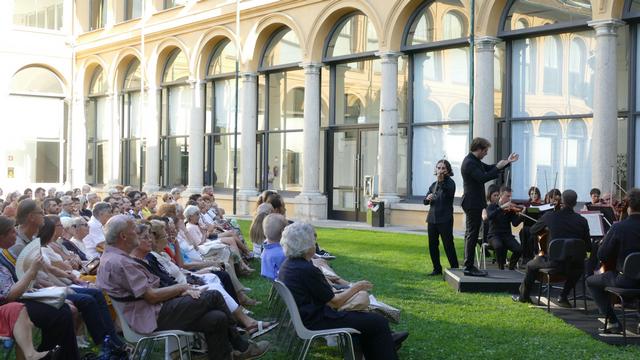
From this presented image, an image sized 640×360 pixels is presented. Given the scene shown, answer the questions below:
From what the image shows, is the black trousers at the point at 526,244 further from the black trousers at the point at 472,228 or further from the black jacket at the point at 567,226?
the black jacket at the point at 567,226

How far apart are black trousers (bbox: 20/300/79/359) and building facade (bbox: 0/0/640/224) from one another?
1276 cm

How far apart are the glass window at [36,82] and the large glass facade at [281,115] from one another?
13407 mm

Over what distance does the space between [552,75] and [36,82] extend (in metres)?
24.2

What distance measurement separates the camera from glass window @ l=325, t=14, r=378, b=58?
71.1 feet

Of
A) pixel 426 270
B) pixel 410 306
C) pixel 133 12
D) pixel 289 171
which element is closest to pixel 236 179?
pixel 289 171

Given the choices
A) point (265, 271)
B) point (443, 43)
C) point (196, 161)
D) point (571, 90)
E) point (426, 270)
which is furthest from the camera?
point (196, 161)

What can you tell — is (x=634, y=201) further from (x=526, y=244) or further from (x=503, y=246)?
(x=526, y=244)

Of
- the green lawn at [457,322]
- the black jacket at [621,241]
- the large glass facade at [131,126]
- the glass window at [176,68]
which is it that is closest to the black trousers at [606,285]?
the black jacket at [621,241]

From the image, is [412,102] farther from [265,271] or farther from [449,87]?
[265,271]

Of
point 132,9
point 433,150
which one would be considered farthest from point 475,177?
point 132,9

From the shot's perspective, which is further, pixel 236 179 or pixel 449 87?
pixel 236 179

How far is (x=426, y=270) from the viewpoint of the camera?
12.0 m

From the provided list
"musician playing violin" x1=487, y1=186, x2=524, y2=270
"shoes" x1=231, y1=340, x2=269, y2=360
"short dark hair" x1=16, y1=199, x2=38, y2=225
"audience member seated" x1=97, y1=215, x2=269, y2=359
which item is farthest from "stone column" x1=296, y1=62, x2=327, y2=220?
"audience member seated" x1=97, y1=215, x2=269, y2=359

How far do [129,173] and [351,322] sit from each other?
2817 centimetres
